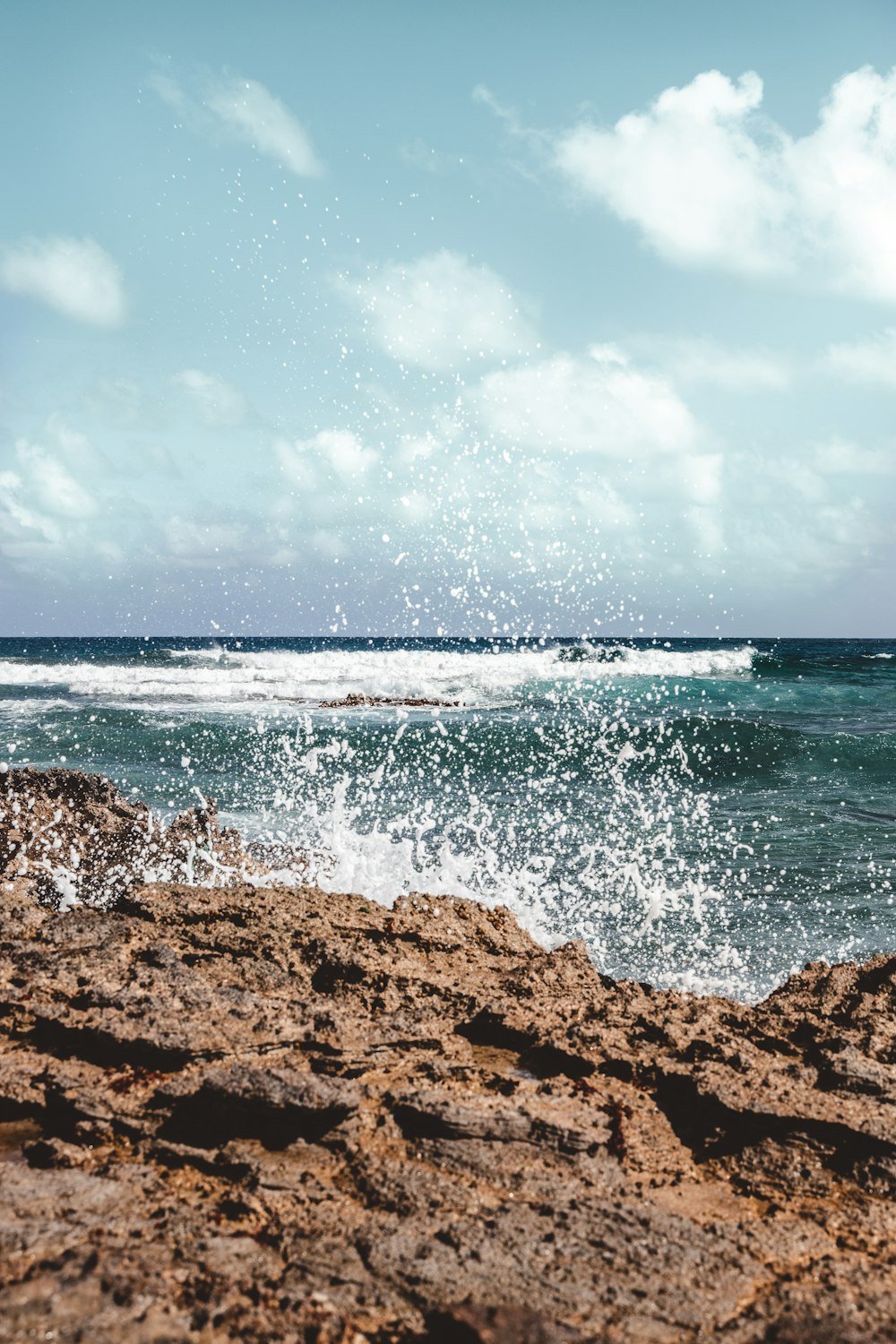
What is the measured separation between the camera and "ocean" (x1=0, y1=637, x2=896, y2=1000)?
531 cm

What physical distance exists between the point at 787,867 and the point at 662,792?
10.3 feet

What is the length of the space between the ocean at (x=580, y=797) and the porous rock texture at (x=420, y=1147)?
5.89ft

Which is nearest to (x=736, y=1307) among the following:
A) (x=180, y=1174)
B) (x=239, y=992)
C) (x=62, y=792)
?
(x=180, y=1174)

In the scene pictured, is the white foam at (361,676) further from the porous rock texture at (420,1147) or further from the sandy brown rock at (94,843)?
the porous rock texture at (420,1147)

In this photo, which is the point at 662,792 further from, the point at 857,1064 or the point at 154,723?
the point at 154,723

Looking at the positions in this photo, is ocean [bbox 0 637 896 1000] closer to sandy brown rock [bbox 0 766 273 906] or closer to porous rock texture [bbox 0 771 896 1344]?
sandy brown rock [bbox 0 766 273 906]

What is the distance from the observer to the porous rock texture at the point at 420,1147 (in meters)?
1.65

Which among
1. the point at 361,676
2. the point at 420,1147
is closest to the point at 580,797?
the point at 420,1147

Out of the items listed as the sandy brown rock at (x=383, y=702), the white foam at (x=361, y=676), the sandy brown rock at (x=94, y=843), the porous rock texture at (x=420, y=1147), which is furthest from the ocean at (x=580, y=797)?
the porous rock texture at (x=420, y=1147)

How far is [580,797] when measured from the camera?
9.05 m

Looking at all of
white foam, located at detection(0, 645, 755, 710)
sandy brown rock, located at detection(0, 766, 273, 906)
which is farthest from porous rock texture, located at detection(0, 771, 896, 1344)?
white foam, located at detection(0, 645, 755, 710)

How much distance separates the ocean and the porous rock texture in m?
1.80

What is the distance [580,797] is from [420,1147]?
7.05m

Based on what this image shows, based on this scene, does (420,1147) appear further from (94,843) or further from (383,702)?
(383,702)
